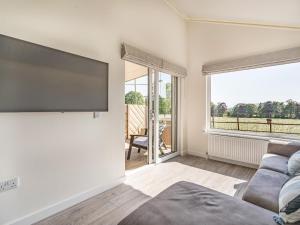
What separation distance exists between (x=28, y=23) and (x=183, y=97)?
3262mm

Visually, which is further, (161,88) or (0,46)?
(161,88)

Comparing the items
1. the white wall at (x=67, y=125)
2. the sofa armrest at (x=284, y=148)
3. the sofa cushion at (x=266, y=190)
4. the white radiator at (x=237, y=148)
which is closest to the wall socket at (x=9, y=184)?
the white wall at (x=67, y=125)

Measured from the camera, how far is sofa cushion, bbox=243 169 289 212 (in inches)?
57.9

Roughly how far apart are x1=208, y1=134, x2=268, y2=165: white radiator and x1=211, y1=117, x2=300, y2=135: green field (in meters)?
0.32

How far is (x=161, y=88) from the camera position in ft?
12.4

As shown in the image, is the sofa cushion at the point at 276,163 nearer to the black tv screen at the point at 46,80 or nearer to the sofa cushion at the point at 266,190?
the sofa cushion at the point at 266,190

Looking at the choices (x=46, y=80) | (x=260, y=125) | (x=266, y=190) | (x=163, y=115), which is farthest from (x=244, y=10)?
(x=46, y=80)

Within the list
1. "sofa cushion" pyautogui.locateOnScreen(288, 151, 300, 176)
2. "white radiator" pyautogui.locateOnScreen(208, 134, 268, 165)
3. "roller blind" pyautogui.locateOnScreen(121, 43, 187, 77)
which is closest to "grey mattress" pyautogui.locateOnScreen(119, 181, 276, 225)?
"sofa cushion" pyautogui.locateOnScreen(288, 151, 300, 176)

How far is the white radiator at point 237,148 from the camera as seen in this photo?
3.36 meters

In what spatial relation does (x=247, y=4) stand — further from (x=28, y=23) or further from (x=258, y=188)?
(x=28, y=23)

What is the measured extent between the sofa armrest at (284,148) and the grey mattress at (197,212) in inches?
69.1

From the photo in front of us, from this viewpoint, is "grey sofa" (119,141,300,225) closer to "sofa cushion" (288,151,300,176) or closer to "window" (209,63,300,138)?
"sofa cushion" (288,151,300,176)

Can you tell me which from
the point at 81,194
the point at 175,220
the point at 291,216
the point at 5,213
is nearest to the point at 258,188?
the point at 291,216

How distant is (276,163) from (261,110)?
155 centimetres
